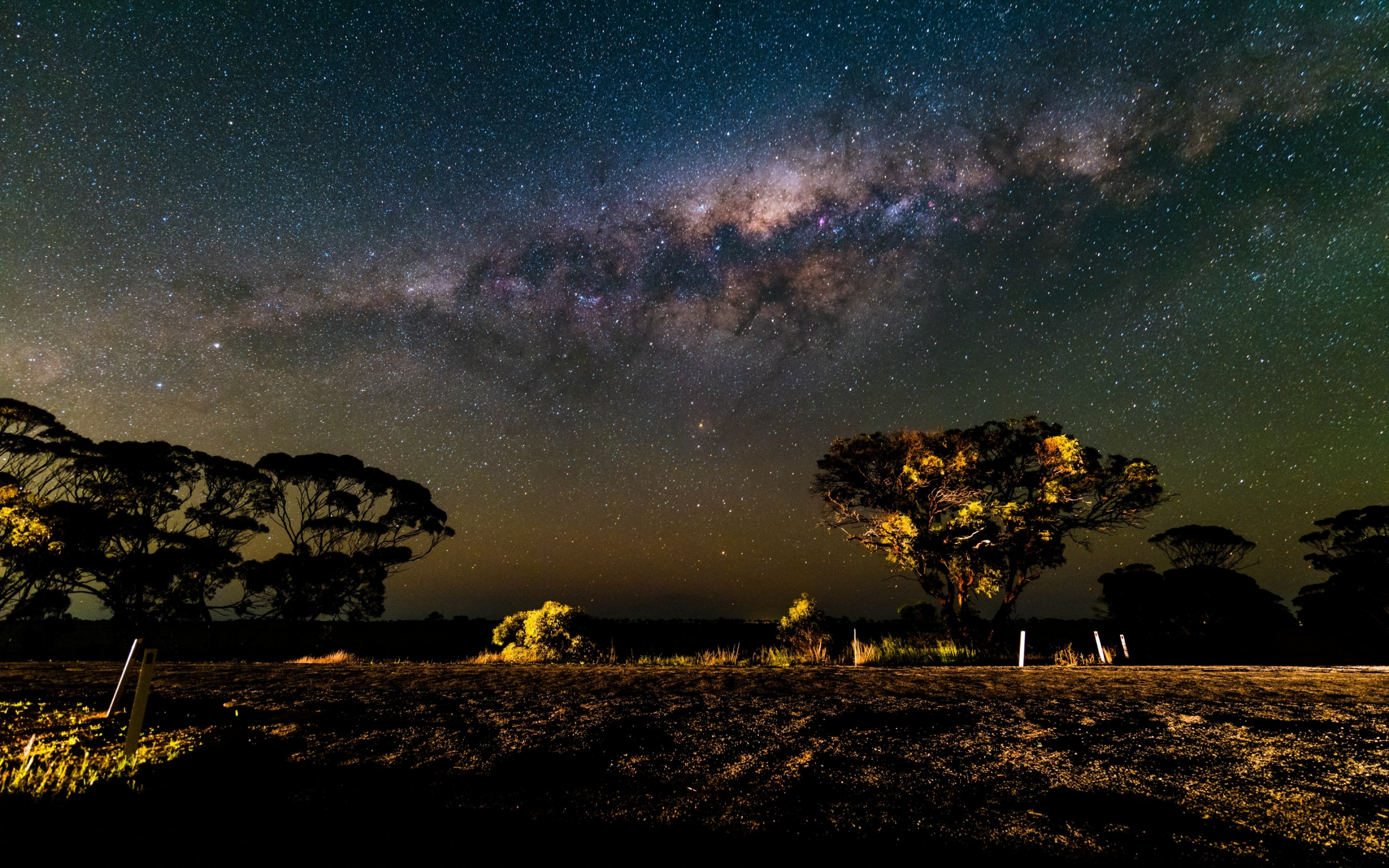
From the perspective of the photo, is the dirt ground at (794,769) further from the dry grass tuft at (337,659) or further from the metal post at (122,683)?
the dry grass tuft at (337,659)

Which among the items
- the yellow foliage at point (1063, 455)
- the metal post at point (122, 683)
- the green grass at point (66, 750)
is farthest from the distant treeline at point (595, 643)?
the green grass at point (66, 750)

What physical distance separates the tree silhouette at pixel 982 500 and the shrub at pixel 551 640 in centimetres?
1072

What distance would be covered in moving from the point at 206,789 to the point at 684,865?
3.70 metres

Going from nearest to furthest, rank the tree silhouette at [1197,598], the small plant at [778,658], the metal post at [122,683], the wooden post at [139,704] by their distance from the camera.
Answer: the wooden post at [139,704] → the metal post at [122,683] → the small plant at [778,658] → the tree silhouette at [1197,598]

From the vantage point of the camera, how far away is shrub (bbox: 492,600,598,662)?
1884cm

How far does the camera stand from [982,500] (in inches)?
837

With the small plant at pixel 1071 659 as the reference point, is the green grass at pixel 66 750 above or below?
above

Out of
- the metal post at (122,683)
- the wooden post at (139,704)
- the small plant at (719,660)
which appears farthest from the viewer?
the small plant at (719,660)

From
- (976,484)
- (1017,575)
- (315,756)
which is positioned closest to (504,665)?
(315,756)

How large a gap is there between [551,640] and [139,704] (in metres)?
15.3

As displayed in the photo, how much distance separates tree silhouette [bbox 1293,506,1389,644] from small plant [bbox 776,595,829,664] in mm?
24884

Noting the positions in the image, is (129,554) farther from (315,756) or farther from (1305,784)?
(1305,784)

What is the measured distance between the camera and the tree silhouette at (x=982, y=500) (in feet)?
67.7

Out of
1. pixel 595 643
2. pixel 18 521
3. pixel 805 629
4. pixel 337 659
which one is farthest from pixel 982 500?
pixel 18 521
